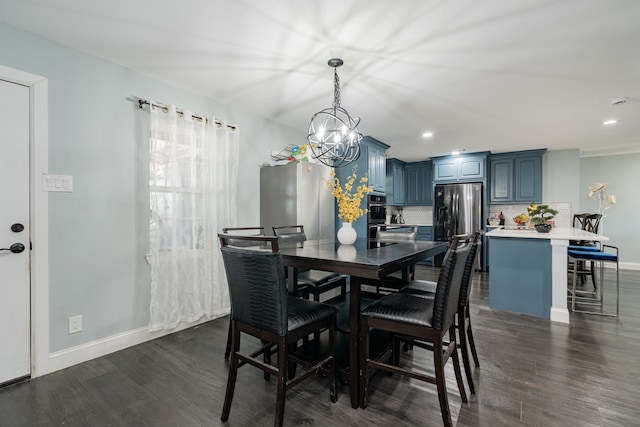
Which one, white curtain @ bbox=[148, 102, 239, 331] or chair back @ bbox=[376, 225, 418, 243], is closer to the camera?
white curtain @ bbox=[148, 102, 239, 331]

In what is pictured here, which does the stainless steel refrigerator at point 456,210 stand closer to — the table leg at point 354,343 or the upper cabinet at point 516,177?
the upper cabinet at point 516,177

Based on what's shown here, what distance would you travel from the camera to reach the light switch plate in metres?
2.01

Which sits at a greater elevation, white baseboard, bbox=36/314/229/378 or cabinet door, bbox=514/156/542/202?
cabinet door, bbox=514/156/542/202

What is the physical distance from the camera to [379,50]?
84.0 inches

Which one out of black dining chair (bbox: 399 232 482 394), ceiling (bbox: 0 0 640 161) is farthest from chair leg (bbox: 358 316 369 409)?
ceiling (bbox: 0 0 640 161)

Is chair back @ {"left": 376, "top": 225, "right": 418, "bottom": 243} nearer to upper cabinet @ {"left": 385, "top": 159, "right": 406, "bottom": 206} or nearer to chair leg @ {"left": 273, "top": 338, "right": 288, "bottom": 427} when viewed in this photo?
chair leg @ {"left": 273, "top": 338, "right": 288, "bottom": 427}

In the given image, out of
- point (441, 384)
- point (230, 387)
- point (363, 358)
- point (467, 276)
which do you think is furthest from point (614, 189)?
point (230, 387)

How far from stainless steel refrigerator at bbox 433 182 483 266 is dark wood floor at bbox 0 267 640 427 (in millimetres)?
3130

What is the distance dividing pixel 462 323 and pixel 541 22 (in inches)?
77.7

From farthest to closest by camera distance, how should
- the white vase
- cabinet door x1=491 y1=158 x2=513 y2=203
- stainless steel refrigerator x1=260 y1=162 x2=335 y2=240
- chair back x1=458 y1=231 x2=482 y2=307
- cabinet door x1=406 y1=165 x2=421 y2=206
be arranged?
cabinet door x1=406 y1=165 x2=421 y2=206 < cabinet door x1=491 y1=158 x2=513 y2=203 < stainless steel refrigerator x1=260 y1=162 x2=335 y2=240 < the white vase < chair back x1=458 y1=231 x2=482 y2=307

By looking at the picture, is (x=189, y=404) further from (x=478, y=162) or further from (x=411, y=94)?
(x=478, y=162)

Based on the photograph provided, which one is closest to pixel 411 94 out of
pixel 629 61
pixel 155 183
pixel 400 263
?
pixel 629 61

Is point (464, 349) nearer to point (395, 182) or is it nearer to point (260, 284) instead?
point (260, 284)

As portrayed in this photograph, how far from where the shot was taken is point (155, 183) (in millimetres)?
2545
